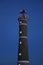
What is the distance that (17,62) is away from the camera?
3.22 metres

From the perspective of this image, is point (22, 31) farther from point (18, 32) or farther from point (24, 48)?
point (24, 48)

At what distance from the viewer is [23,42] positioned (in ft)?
11.1

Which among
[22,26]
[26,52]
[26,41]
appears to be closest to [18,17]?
[22,26]

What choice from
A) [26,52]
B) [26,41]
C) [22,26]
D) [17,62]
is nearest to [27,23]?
[22,26]

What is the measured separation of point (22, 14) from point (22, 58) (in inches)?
36.4

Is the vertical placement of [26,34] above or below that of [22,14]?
below

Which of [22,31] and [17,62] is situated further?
[22,31]

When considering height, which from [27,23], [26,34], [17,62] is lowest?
[17,62]

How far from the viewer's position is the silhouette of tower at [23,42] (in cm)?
327

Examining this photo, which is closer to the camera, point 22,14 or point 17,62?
point 17,62

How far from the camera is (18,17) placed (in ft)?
11.3

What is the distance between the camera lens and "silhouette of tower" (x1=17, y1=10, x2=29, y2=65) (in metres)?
3.27

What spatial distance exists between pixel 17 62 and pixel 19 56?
0.48 feet

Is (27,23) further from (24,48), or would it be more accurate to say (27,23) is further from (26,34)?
(24,48)
